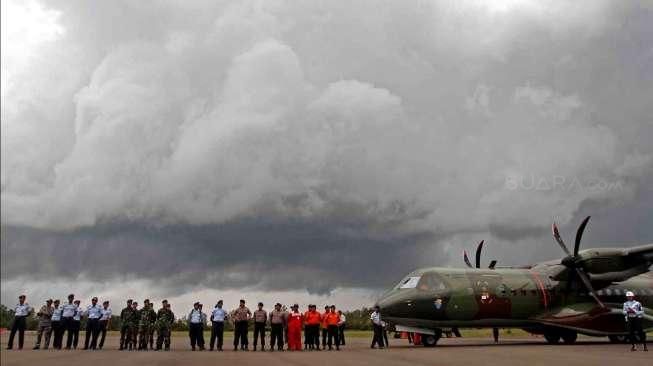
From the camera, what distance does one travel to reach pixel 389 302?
24.7 meters

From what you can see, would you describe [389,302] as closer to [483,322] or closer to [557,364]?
[483,322]

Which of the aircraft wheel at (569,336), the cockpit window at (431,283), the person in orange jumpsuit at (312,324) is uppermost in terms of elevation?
the cockpit window at (431,283)

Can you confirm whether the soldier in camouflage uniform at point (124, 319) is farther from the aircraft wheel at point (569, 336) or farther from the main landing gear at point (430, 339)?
the aircraft wheel at point (569, 336)

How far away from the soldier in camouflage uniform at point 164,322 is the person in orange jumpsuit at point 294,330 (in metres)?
4.75

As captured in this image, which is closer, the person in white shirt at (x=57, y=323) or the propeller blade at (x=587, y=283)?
the person in white shirt at (x=57, y=323)

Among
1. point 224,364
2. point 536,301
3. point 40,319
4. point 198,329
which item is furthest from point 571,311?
point 40,319

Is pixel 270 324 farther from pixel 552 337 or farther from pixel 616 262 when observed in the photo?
pixel 616 262

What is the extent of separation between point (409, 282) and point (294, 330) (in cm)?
518

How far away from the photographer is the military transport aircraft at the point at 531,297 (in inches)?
992

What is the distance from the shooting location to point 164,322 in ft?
80.5

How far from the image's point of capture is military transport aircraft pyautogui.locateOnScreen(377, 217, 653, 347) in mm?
25203

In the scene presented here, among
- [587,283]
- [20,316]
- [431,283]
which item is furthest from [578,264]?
[20,316]

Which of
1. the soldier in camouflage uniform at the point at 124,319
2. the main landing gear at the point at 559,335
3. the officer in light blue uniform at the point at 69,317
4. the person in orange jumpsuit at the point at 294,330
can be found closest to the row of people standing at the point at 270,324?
the person in orange jumpsuit at the point at 294,330

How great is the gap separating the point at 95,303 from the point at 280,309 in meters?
7.37
